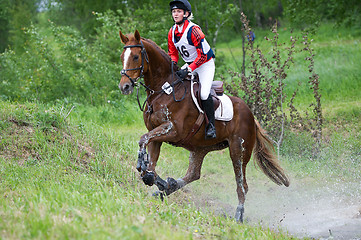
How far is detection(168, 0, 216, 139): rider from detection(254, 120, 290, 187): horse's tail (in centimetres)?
147

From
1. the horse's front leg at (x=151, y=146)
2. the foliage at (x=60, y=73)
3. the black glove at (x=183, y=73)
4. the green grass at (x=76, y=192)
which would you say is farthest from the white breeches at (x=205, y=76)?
the foliage at (x=60, y=73)

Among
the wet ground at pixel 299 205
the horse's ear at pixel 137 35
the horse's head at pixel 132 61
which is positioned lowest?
the wet ground at pixel 299 205

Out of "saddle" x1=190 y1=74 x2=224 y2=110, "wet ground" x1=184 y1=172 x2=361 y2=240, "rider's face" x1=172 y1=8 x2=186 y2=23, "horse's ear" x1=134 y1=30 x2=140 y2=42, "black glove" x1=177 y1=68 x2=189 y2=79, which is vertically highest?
"rider's face" x1=172 y1=8 x2=186 y2=23

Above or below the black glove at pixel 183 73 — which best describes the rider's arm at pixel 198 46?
above

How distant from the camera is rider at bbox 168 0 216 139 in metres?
6.64

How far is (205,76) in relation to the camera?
7.10 meters

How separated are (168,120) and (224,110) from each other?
4.07ft

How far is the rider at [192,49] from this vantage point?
664 cm

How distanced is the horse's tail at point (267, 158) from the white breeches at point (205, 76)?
173 centimetres

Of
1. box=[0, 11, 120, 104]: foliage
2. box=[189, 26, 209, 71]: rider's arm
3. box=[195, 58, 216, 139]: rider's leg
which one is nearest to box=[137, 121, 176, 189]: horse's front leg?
box=[195, 58, 216, 139]: rider's leg

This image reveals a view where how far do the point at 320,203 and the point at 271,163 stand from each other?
1.36 meters

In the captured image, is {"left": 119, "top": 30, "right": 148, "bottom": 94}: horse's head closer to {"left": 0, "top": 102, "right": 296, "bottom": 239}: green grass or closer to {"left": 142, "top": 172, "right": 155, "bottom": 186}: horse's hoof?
{"left": 142, "top": 172, "right": 155, "bottom": 186}: horse's hoof

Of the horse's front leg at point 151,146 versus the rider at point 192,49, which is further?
the rider at point 192,49

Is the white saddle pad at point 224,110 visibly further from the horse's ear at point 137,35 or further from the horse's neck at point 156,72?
the horse's ear at point 137,35
